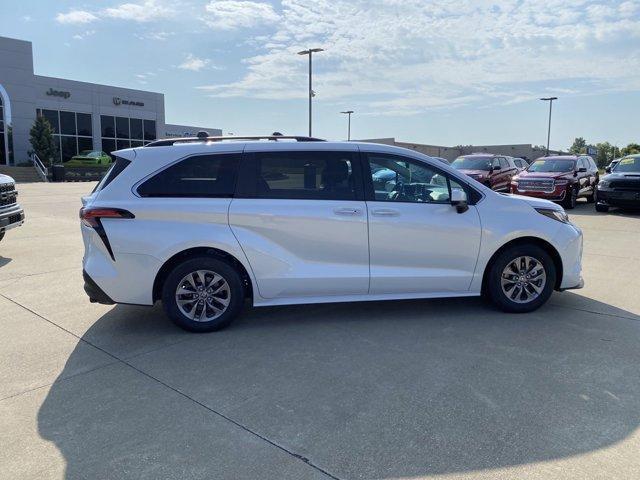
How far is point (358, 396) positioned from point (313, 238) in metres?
1.79

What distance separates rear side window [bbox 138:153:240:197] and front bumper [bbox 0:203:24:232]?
5282 mm

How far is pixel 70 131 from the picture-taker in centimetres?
4481

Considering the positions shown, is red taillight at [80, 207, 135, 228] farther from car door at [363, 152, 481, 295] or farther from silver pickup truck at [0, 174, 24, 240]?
silver pickup truck at [0, 174, 24, 240]

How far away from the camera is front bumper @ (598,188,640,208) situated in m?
14.4

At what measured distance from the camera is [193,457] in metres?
2.92

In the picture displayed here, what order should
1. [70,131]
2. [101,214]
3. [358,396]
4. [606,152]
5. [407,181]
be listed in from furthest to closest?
[606,152]
[70,131]
[407,181]
[101,214]
[358,396]

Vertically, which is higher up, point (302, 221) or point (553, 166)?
point (553, 166)

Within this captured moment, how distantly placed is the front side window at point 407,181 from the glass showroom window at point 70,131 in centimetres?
4337

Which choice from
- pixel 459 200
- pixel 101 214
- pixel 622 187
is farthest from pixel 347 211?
pixel 622 187

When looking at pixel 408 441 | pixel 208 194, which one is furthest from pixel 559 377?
pixel 208 194

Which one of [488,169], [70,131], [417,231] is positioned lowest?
[417,231]

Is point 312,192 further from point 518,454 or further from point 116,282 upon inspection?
point 518,454

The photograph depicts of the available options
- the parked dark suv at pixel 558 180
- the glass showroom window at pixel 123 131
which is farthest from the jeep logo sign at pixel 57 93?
the parked dark suv at pixel 558 180

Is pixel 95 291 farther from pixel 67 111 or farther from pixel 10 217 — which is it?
pixel 67 111
